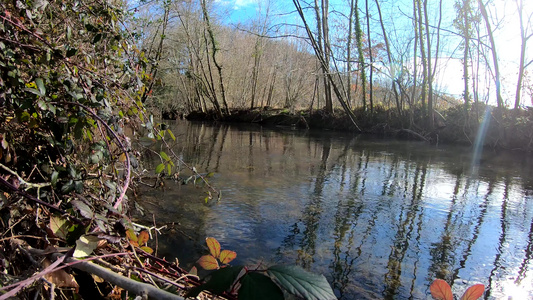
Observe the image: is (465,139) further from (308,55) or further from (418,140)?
(308,55)

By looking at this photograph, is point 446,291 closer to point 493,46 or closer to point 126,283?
point 126,283

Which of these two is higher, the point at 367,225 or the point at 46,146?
the point at 46,146

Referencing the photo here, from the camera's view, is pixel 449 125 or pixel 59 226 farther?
pixel 449 125

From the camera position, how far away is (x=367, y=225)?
3.69m

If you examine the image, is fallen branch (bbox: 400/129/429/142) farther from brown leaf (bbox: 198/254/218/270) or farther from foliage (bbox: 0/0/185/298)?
brown leaf (bbox: 198/254/218/270)

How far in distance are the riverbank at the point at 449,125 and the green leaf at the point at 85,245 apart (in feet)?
47.6

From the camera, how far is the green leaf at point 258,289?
71 centimetres

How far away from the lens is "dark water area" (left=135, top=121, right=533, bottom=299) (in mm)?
2645

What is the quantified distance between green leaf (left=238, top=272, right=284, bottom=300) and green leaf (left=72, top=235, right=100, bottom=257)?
69 cm

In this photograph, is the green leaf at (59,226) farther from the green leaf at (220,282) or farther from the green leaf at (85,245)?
the green leaf at (220,282)

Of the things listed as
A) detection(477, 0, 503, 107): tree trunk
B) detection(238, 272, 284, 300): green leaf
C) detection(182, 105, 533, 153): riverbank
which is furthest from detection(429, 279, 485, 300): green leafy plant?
detection(477, 0, 503, 107): tree trunk

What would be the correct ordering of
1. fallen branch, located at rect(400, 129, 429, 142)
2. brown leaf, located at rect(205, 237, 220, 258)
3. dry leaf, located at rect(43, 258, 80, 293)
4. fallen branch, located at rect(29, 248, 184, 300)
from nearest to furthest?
fallen branch, located at rect(29, 248, 184, 300) → brown leaf, located at rect(205, 237, 220, 258) → dry leaf, located at rect(43, 258, 80, 293) → fallen branch, located at rect(400, 129, 429, 142)

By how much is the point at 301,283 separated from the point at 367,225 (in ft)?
10.3

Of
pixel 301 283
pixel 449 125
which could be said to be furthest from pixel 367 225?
pixel 449 125
